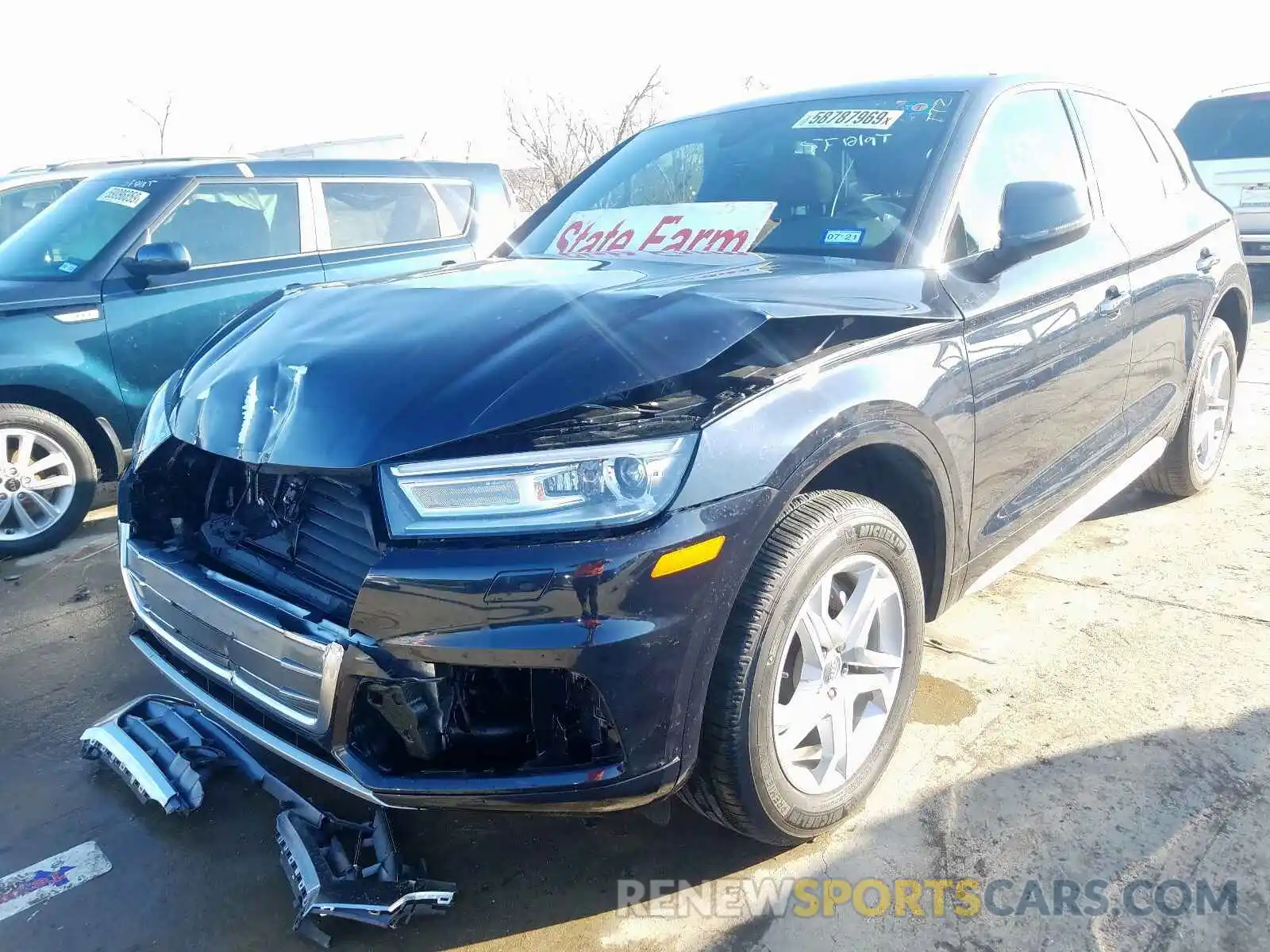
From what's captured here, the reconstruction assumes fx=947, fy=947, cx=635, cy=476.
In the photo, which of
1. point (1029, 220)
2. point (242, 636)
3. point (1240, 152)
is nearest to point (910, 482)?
point (1029, 220)

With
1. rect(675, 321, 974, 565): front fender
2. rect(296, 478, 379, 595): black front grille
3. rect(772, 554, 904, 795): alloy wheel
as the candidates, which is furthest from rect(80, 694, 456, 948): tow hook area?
rect(675, 321, 974, 565): front fender

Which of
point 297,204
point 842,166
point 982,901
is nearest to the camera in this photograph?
point 982,901

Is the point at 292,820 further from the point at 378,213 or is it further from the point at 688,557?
the point at 378,213

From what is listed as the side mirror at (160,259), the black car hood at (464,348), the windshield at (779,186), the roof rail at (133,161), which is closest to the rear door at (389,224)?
the roof rail at (133,161)

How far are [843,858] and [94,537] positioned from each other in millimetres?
3994

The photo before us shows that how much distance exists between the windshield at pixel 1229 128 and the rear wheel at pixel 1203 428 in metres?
6.60

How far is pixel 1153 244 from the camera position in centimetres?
341

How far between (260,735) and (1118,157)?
3454 millimetres

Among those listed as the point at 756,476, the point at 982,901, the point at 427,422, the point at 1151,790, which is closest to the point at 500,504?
the point at 427,422

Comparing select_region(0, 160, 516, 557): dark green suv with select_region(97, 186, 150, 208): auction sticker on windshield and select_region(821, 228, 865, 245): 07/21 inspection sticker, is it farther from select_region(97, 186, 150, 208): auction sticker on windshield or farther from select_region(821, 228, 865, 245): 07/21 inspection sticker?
select_region(821, 228, 865, 245): 07/21 inspection sticker

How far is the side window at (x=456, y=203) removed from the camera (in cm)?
578

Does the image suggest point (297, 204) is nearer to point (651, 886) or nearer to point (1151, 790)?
point (651, 886)

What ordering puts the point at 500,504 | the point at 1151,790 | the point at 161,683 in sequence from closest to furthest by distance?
the point at 500,504, the point at 1151,790, the point at 161,683

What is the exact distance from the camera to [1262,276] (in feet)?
34.0
